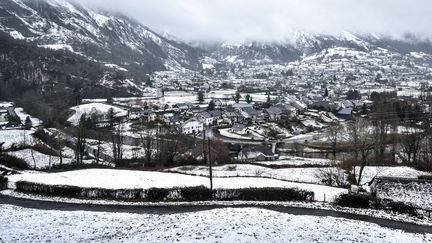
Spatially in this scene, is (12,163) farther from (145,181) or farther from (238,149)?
→ (238,149)

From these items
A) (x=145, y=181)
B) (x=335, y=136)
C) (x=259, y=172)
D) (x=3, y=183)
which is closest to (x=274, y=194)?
(x=145, y=181)

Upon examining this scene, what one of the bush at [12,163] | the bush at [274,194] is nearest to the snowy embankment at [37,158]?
the bush at [12,163]

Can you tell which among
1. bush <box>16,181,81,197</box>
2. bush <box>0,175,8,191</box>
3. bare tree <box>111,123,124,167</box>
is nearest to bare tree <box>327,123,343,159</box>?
bare tree <box>111,123,124,167</box>

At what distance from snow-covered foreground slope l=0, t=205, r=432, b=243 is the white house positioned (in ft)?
208

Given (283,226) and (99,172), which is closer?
(283,226)

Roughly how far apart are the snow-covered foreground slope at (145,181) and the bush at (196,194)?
8.63ft

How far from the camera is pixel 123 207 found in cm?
2412

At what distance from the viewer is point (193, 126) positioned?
287 ft

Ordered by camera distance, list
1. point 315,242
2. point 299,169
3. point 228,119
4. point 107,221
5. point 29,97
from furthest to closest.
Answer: point 29,97, point 228,119, point 299,169, point 107,221, point 315,242

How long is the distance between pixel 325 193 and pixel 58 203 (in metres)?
18.7

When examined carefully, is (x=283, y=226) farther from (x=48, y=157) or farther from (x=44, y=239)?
(x=48, y=157)

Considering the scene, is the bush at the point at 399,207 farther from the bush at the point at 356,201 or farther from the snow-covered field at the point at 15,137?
the snow-covered field at the point at 15,137

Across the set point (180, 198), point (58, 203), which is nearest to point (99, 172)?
point (58, 203)

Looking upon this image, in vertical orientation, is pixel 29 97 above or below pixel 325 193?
above
